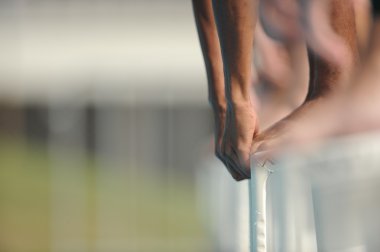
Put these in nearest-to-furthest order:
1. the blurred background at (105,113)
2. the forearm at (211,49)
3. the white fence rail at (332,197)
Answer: the white fence rail at (332,197), the forearm at (211,49), the blurred background at (105,113)

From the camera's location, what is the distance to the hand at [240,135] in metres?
0.61

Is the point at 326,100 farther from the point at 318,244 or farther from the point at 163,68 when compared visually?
the point at 163,68

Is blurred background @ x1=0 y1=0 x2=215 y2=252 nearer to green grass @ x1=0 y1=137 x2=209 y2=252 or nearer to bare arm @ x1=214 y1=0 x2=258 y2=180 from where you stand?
green grass @ x1=0 y1=137 x2=209 y2=252

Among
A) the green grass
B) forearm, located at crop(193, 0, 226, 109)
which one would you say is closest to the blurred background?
the green grass

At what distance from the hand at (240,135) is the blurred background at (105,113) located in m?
4.62

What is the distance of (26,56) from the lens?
A: 5.48 m

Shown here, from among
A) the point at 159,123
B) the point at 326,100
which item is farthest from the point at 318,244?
the point at 159,123

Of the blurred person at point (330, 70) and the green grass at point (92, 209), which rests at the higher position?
the blurred person at point (330, 70)

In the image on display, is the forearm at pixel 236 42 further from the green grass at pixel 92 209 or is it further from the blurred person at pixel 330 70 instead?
the green grass at pixel 92 209

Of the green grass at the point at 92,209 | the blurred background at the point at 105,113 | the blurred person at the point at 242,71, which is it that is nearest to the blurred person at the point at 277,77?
the blurred person at the point at 242,71

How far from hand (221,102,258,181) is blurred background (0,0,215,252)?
4.62 meters

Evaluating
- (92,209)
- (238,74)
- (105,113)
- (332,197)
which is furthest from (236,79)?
(92,209)

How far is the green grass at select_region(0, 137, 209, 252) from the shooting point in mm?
5434

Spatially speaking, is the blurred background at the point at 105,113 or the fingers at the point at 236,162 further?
the blurred background at the point at 105,113
